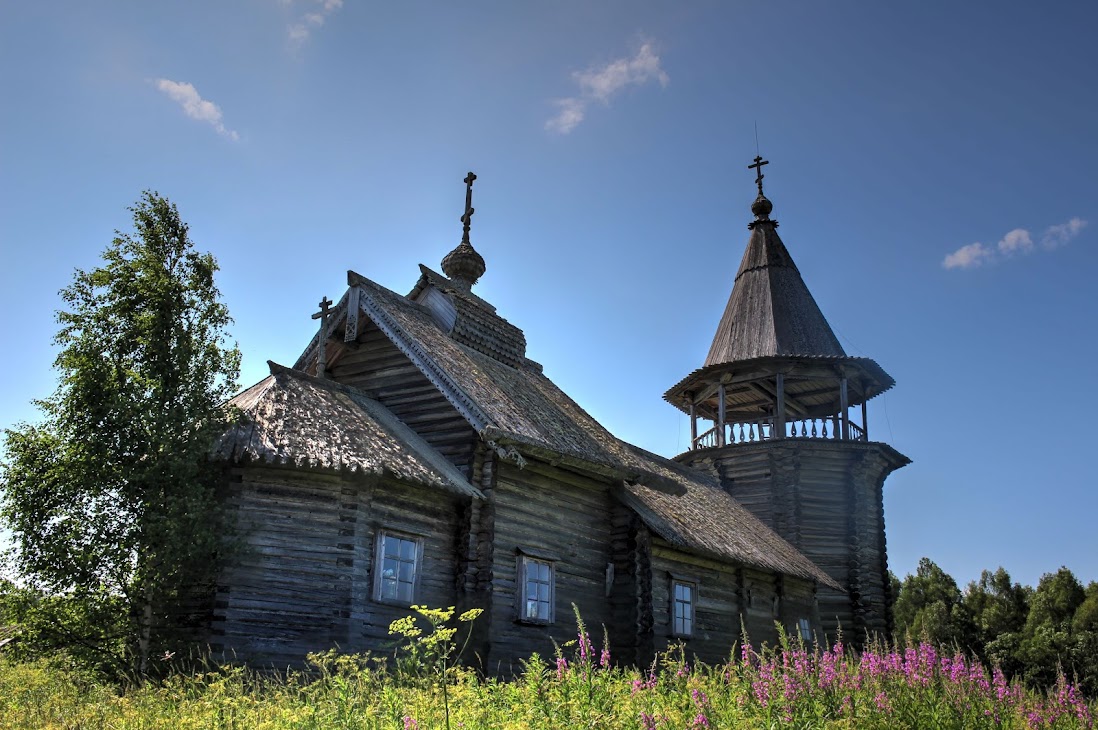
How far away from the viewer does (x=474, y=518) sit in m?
15.5

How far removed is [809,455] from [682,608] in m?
10.8

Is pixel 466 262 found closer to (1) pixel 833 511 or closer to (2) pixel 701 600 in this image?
(2) pixel 701 600

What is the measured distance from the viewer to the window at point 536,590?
627 inches

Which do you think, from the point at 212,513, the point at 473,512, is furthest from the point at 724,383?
the point at 212,513

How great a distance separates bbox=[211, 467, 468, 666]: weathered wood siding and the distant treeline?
1105 inches

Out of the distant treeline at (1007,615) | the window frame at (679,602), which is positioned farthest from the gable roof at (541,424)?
the distant treeline at (1007,615)

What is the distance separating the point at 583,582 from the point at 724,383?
45.6 feet

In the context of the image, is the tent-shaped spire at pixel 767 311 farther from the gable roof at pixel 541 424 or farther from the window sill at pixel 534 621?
the window sill at pixel 534 621

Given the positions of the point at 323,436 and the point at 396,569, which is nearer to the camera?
the point at 323,436

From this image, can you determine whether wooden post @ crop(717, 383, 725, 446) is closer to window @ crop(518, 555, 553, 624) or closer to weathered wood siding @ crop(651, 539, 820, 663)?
weathered wood siding @ crop(651, 539, 820, 663)

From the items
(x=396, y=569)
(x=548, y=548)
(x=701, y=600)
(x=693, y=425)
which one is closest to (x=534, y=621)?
(x=548, y=548)

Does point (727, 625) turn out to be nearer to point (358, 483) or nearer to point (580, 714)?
point (358, 483)

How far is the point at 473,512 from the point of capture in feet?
50.9

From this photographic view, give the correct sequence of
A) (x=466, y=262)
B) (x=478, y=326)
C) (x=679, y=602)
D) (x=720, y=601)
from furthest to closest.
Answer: (x=466, y=262)
(x=478, y=326)
(x=720, y=601)
(x=679, y=602)
